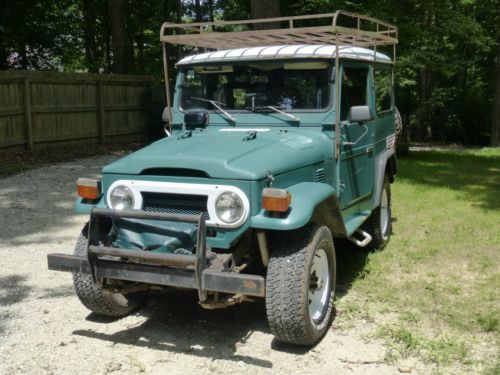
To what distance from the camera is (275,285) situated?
3754 millimetres

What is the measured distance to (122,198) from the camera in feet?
13.4

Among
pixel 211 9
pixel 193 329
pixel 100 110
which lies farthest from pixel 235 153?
pixel 211 9

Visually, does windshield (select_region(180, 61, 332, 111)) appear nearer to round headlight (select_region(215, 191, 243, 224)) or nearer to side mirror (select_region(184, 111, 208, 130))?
side mirror (select_region(184, 111, 208, 130))

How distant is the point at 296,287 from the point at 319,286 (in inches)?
21.2

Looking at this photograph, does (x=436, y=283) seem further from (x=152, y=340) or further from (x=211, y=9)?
(x=211, y=9)

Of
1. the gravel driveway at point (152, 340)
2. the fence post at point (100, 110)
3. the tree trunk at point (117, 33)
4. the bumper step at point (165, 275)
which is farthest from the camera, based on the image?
the tree trunk at point (117, 33)

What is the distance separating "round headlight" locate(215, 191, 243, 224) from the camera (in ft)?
12.4

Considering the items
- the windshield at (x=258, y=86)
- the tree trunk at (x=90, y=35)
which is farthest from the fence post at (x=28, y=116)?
the tree trunk at (x=90, y=35)

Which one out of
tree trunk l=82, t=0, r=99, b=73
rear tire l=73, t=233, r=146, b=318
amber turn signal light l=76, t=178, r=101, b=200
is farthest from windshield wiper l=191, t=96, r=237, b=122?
tree trunk l=82, t=0, r=99, b=73

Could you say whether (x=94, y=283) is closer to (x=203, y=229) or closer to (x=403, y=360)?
(x=203, y=229)

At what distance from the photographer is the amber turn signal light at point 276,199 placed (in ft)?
11.9

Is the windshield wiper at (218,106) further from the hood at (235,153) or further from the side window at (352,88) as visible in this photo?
the side window at (352,88)

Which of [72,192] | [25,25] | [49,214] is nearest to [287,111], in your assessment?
[49,214]

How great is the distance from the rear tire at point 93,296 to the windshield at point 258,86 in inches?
70.3
